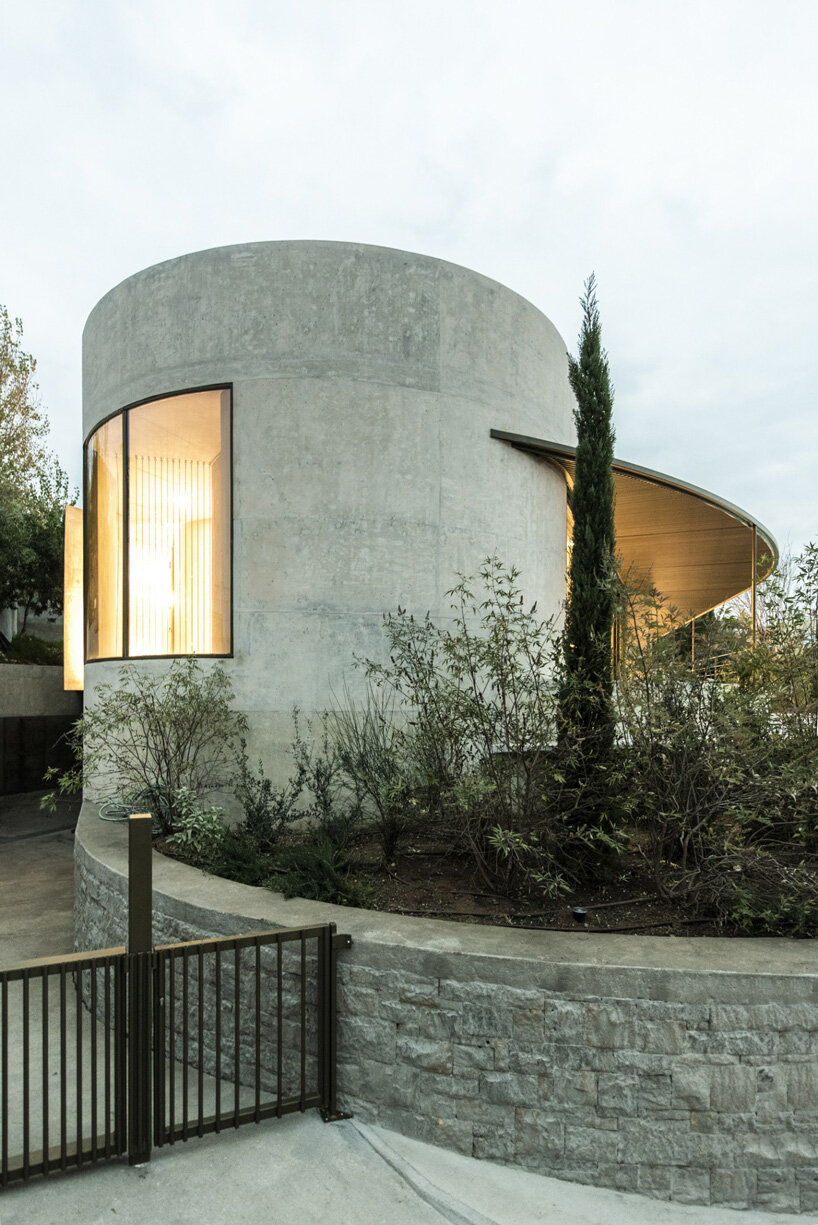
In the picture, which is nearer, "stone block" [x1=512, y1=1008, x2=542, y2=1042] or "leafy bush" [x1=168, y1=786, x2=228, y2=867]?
"stone block" [x1=512, y1=1008, x2=542, y2=1042]

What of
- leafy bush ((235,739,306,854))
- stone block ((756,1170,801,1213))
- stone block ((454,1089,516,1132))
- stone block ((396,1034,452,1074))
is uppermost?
leafy bush ((235,739,306,854))

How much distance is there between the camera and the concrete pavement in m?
3.31

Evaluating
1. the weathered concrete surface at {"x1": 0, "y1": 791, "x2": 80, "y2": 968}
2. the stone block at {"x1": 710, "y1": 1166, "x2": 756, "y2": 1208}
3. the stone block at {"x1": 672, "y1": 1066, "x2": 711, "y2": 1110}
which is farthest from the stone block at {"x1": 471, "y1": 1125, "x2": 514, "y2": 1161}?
the weathered concrete surface at {"x1": 0, "y1": 791, "x2": 80, "y2": 968}

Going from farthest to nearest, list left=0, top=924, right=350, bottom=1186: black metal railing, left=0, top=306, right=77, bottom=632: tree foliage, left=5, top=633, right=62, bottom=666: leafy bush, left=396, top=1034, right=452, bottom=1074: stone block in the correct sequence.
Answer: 1. left=0, top=306, right=77, bottom=632: tree foliage
2. left=5, top=633, right=62, bottom=666: leafy bush
3. left=396, top=1034, right=452, bottom=1074: stone block
4. left=0, top=924, right=350, bottom=1186: black metal railing

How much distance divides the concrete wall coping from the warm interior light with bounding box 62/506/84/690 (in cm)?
599

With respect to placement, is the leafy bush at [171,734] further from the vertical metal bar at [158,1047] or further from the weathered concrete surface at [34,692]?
the weathered concrete surface at [34,692]

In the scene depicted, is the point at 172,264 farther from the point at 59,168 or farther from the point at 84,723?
the point at 59,168

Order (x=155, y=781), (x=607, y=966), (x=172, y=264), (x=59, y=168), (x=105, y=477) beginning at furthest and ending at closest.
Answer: (x=59, y=168), (x=105, y=477), (x=172, y=264), (x=155, y=781), (x=607, y=966)

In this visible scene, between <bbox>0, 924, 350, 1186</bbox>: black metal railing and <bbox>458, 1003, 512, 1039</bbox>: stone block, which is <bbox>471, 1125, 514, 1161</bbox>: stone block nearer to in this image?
<bbox>458, 1003, 512, 1039</bbox>: stone block

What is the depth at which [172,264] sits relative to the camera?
7.39 metres

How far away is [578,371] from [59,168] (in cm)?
3903

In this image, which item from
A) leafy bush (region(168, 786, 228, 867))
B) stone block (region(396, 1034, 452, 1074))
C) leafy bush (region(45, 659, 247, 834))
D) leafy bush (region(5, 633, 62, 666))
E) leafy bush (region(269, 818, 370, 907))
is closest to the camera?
stone block (region(396, 1034, 452, 1074))

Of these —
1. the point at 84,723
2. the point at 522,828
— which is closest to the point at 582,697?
the point at 522,828

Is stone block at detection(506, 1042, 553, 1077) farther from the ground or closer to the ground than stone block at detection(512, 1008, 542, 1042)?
closer to the ground
